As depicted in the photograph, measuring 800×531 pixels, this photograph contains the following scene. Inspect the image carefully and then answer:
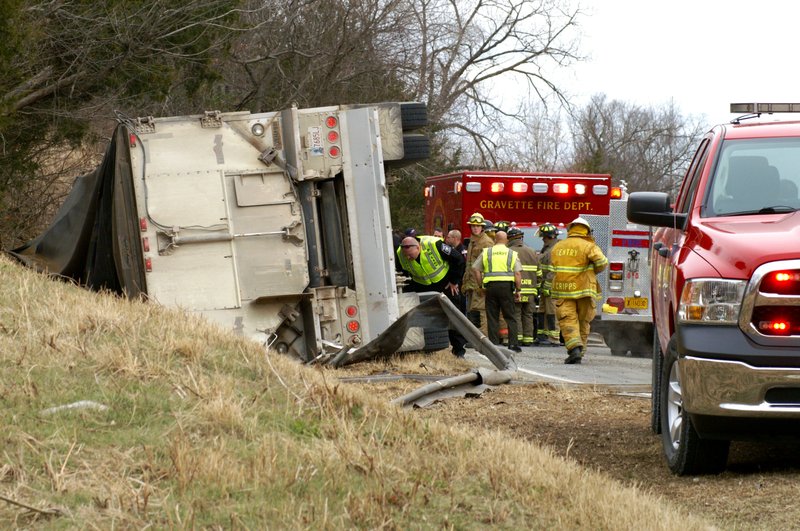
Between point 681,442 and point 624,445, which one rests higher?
point 681,442

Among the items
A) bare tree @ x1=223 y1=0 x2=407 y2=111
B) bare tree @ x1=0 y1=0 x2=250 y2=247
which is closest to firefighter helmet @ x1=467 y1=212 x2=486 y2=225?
bare tree @ x1=0 y1=0 x2=250 y2=247

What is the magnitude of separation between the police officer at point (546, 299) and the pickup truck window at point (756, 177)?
1108cm

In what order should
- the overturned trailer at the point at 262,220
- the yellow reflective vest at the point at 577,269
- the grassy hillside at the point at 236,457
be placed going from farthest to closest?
the yellow reflective vest at the point at 577,269, the overturned trailer at the point at 262,220, the grassy hillside at the point at 236,457

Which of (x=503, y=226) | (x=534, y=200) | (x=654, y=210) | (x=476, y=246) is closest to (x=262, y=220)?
(x=654, y=210)

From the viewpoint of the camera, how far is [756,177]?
705 centimetres

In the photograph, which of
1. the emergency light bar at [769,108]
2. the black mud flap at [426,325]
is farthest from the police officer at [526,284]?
the emergency light bar at [769,108]

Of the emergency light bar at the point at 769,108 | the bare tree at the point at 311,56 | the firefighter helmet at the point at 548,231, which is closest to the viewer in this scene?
the emergency light bar at the point at 769,108

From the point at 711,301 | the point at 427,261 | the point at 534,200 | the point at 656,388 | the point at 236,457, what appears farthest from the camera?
the point at 534,200

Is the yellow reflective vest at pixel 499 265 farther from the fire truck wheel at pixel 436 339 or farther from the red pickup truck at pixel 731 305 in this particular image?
the red pickup truck at pixel 731 305

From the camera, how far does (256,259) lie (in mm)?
11445

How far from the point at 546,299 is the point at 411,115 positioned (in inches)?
319

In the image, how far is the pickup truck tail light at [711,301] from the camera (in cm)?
612

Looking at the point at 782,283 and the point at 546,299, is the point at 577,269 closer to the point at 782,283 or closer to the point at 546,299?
the point at 546,299

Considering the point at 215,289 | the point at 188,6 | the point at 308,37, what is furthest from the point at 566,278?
the point at 308,37
